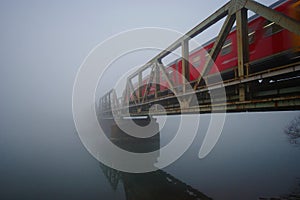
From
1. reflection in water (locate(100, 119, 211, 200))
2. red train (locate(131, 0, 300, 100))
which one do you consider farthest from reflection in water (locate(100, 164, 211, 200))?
red train (locate(131, 0, 300, 100))

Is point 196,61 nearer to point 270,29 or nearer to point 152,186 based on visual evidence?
point 270,29

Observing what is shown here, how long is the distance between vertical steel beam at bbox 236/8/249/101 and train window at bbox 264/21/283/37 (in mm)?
1297

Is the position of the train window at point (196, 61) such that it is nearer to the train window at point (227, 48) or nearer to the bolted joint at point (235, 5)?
the train window at point (227, 48)

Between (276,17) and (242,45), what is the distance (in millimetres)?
1420

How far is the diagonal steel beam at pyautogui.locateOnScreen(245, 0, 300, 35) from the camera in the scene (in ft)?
17.9

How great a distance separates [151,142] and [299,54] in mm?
31846

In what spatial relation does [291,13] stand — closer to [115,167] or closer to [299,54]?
[299,54]

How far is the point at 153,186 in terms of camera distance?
60.5ft

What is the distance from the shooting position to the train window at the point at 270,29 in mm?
7473

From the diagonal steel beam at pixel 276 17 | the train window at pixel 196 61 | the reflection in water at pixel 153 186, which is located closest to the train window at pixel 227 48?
the train window at pixel 196 61

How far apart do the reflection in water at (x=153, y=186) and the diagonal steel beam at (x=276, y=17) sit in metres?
13.8

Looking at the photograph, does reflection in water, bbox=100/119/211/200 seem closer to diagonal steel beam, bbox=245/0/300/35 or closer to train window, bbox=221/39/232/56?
train window, bbox=221/39/232/56

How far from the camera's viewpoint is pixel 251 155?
92.2 feet

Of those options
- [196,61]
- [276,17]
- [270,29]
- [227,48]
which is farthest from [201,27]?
[276,17]
